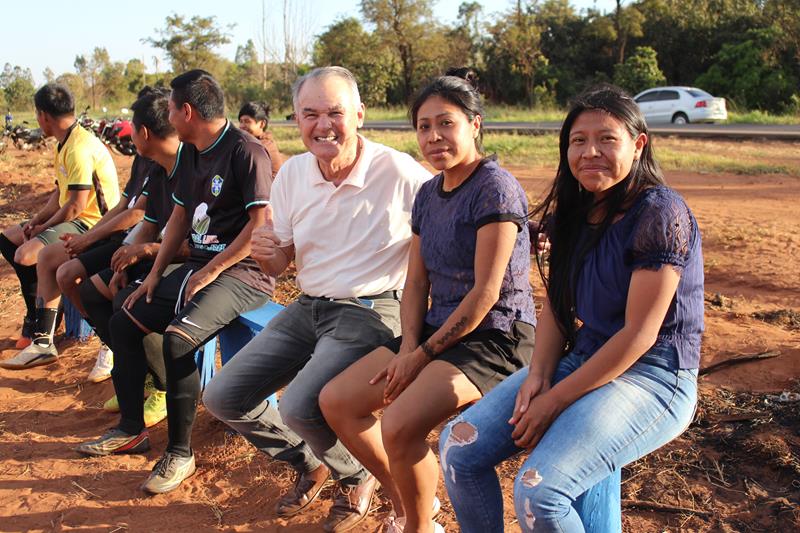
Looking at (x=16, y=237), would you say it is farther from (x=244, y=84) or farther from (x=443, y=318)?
(x=244, y=84)

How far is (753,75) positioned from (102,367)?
26165 mm

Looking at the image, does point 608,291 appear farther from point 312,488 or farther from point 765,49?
point 765,49

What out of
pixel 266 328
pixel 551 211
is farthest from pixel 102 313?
pixel 551 211

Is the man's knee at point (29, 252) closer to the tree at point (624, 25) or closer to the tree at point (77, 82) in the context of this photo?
the tree at point (624, 25)

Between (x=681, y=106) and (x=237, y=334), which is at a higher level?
(x=681, y=106)

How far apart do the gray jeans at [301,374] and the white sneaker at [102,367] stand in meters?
1.89

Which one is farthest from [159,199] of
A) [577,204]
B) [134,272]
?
[577,204]

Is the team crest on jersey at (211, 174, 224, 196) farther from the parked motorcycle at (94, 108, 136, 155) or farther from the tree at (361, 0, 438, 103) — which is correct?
the tree at (361, 0, 438, 103)

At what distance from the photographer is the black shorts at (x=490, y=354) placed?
2.55 meters

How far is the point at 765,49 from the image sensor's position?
87.2 feet

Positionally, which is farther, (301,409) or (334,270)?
(334,270)

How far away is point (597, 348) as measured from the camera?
236 centimetres

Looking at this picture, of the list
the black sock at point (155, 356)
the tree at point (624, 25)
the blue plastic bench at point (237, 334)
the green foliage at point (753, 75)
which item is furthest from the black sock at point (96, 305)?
the tree at point (624, 25)

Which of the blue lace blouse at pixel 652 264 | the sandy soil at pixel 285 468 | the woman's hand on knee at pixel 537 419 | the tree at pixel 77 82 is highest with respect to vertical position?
the tree at pixel 77 82
